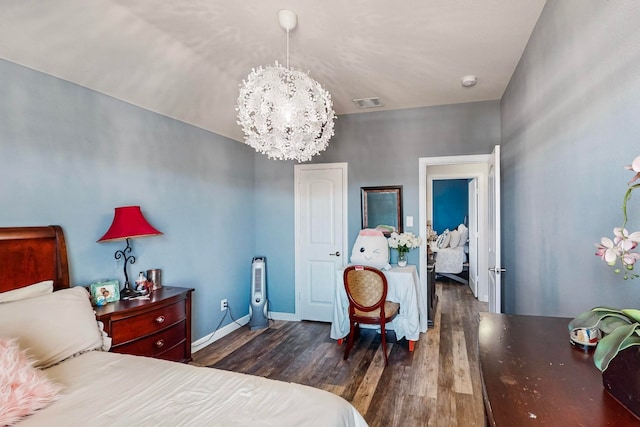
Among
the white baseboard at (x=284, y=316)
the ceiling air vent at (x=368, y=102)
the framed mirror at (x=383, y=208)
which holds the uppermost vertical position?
the ceiling air vent at (x=368, y=102)

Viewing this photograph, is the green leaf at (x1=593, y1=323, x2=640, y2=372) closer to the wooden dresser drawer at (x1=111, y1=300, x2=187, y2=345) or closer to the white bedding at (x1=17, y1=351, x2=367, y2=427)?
the white bedding at (x1=17, y1=351, x2=367, y2=427)

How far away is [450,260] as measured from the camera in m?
6.98

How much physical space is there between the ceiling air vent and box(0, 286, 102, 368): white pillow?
10.6 feet

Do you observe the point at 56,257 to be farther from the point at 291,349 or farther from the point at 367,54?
the point at 367,54

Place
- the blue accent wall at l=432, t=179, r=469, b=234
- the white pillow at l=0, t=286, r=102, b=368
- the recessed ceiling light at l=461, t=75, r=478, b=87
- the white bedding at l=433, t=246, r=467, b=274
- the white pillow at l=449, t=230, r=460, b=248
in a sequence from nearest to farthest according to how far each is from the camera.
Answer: the white pillow at l=0, t=286, r=102, b=368 → the recessed ceiling light at l=461, t=75, r=478, b=87 → the white bedding at l=433, t=246, r=467, b=274 → the white pillow at l=449, t=230, r=460, b=248 → the blue accent wall at l=432, t=179, r=469, b=234

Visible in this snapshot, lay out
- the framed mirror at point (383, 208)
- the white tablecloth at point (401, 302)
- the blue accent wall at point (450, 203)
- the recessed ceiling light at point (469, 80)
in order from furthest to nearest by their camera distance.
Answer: the blue accent wall at point (450, 203), the framed mirror at point (383, 208), the white tablecloth at point (401, 302), the recessed ceiling light at point (469, 80)

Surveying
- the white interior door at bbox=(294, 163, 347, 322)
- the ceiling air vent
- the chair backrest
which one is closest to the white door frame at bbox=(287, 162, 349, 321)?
the white interior door at bbox=(294, 163, 347, 322)

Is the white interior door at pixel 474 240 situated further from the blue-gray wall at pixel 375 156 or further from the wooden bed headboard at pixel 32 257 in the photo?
the wooden bed headboard at pixel 32 257

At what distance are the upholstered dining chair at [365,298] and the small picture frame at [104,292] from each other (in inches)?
77.9

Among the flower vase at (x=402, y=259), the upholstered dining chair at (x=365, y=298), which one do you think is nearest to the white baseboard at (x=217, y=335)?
the upholstered dining chair at (x=365, y=298)

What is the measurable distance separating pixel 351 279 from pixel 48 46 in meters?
2.96

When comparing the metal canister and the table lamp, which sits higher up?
the table lamp

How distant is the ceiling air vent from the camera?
3.76m

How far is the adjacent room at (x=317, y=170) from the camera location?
1.41 m
